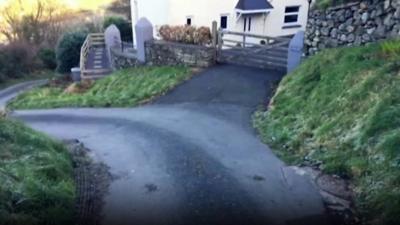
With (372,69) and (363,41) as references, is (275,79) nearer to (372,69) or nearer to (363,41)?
(363,41)

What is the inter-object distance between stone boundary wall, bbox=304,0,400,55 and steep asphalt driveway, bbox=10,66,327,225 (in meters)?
2.25

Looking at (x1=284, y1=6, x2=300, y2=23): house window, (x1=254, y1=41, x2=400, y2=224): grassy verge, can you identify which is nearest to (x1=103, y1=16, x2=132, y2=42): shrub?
(x1=284, y1=6, x2=300, y2=23): house window

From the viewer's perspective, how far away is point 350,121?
7.28 metres

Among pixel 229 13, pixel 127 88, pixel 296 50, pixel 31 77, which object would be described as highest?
pixel 229 13

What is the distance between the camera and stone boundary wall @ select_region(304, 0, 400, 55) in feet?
29.7

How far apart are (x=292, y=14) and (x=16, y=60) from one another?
74.5ft

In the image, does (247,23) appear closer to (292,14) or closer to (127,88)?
(292,14)

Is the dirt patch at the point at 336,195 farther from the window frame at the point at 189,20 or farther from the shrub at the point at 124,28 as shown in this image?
the shrub at the point at 124,28

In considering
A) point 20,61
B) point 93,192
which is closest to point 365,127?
point 93,192

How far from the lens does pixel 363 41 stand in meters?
9.84

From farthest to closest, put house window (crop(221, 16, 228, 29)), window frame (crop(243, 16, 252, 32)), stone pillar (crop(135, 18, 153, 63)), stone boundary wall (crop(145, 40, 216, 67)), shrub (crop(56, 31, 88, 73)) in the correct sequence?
1. shrub (crop(56, 31, 88, 73))
2. window frame (crop(243, 16, 252, 32))
3. house window (crop(221, 16, 228, 29))
4. stone pillar (crop(135, 18, 153, 63))
5. stone boundary wall (crop(145, 40, 216, 67))

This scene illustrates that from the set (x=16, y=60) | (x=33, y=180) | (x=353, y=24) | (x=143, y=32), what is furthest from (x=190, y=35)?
(x=16, y=60)

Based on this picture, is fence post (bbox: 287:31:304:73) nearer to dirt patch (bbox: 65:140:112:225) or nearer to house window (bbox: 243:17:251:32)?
dirt patch (bbox: 65:140:112:225)

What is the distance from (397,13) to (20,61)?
3059cm
